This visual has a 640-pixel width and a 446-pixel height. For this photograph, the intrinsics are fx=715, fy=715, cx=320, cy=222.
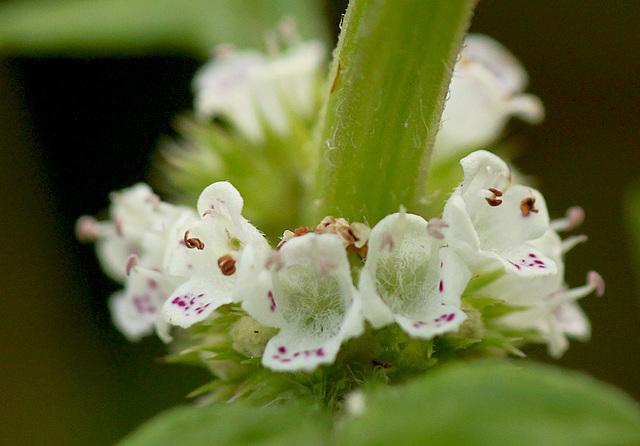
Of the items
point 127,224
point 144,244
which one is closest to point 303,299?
point 144,244

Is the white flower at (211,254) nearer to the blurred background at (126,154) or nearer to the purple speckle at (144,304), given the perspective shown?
the purple speckle at (144,304)

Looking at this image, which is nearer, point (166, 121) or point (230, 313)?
point (230, 313)

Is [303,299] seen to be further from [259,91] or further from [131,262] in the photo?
[259,91]

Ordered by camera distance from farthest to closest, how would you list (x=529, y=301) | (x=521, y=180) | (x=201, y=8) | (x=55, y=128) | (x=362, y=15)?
(x=55, y=128) → (x=201, y=8) → (x=521, y=180) → (x=529, y=301) → (x=362, y=15)

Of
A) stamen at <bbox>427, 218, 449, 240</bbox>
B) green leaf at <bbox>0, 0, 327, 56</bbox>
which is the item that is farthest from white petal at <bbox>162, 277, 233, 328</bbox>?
green leaf at <bbox>0, 0, 327, 56</bbox>

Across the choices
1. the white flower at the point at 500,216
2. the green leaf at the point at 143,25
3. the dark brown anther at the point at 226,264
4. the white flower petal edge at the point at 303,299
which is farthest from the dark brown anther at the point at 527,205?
the green leaf at the point at 143,25

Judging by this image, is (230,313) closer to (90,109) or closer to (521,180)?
(521,180)

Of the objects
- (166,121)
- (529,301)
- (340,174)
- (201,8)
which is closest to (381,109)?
(340,174)
